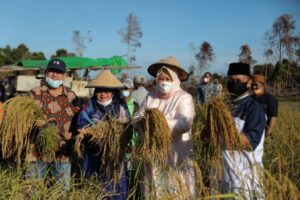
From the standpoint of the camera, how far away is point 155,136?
8.94 feet

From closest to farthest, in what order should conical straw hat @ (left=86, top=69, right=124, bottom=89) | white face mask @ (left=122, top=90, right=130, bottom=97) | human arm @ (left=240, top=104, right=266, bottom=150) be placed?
human arm @ (left=240, top=104, right=266, bottom=150), conical straw hat @ (left=86, top=69, right=124, bottom=89), white face mask @ (left=122, top=90, right=130, bottom=97)

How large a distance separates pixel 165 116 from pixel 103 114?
2.09 feet

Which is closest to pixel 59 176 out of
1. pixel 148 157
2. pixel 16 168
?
pixel 16 168

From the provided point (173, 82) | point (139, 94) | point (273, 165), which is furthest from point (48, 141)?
point (139, 94)

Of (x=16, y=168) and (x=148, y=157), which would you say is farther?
(x=16, y=168)

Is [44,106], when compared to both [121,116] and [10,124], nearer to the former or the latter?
[10,124]

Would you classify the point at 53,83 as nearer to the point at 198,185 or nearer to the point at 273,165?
the point at 198,185

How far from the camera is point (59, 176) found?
11.4ft

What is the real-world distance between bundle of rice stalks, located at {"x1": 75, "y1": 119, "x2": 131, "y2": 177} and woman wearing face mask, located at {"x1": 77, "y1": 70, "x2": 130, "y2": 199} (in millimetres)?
98

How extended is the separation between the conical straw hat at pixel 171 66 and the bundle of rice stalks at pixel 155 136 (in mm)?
659

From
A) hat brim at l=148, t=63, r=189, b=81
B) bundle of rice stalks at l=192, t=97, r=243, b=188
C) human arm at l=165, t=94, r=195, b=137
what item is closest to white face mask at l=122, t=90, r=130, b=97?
hat brim at l=148, t=63, r=189, b=81

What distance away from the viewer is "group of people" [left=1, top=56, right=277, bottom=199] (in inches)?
104

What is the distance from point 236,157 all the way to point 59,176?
163 cm

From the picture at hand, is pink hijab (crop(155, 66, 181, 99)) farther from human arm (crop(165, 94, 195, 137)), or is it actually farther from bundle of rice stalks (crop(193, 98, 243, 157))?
bundle of rice stalks (crop(193, 98, 243, 157))
